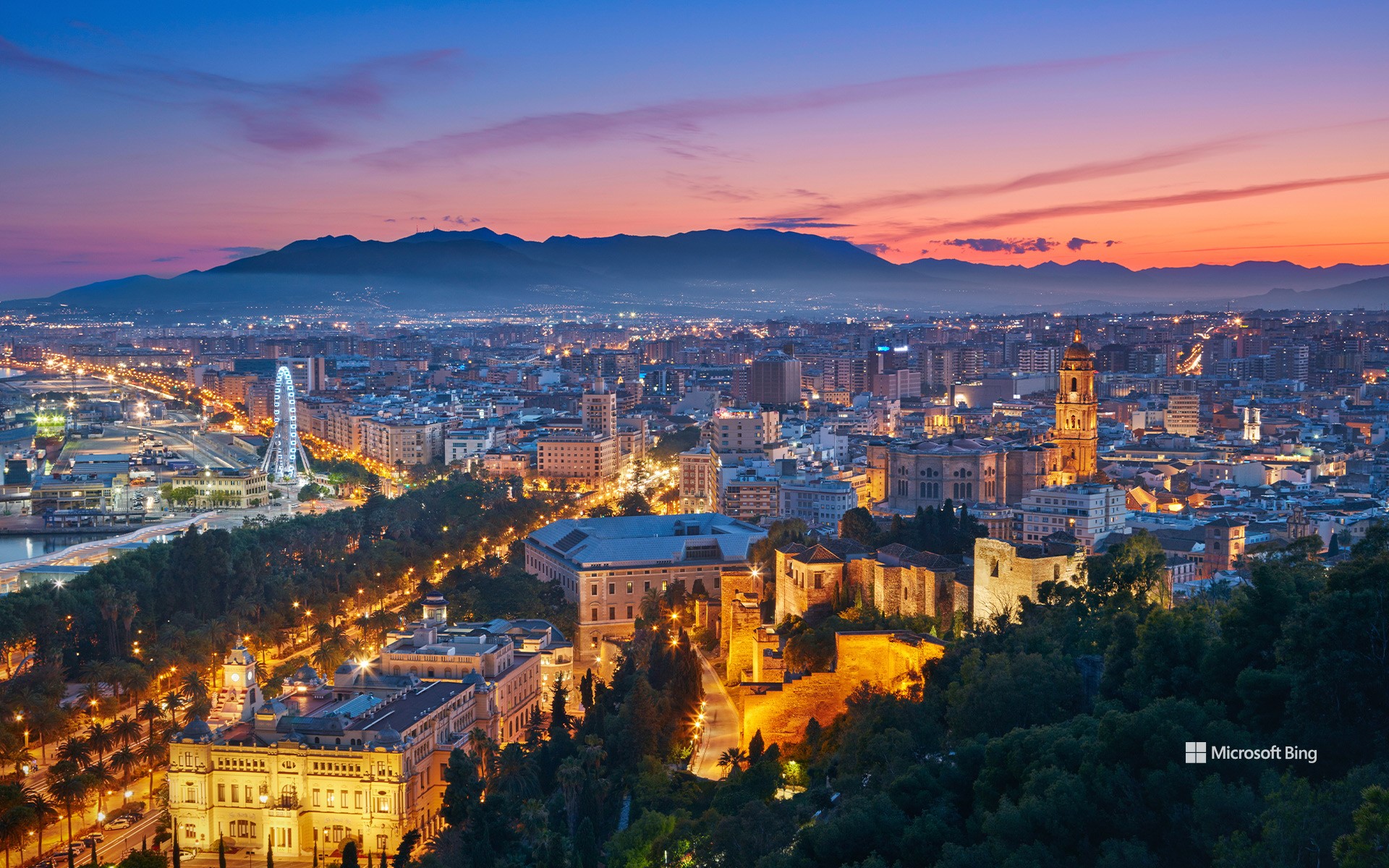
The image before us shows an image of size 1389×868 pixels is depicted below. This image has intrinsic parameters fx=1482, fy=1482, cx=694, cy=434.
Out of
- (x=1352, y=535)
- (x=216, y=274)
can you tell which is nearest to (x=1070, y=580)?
(x=1352, y=535)

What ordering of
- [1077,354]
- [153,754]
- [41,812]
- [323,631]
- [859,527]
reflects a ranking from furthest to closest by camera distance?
[1077,354]
[323,631]
[859,527]
[153,754]
[41,812]

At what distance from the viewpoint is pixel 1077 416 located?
29375 millimetres

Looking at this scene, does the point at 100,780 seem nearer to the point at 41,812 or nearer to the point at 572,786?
the point at 41,812

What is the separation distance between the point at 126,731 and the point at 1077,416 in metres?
19.2

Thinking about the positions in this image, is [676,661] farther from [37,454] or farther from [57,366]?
[57,366]

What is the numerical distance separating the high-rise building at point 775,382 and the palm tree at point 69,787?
47.7 meters

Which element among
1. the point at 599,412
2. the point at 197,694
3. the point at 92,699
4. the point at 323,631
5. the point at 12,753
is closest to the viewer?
the point at 12,753

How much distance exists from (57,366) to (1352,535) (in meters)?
93.0

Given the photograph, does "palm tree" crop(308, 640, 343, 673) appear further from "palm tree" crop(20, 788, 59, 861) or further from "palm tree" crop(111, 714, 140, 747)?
"palm tree" crop(20, 788, 59, 861)

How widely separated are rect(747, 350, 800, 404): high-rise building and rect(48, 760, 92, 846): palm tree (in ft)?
157

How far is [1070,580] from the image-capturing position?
48.9 feet

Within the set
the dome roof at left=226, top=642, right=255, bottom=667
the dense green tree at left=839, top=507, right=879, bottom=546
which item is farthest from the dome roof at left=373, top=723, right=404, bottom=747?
the dense green tree at left=839, top=507, right=879, bottom=546

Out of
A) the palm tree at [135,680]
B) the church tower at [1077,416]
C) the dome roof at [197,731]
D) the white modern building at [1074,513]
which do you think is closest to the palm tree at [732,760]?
the dome roof at [197,731]

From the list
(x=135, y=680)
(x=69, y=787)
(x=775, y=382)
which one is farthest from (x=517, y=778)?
(x=775, y=382)
